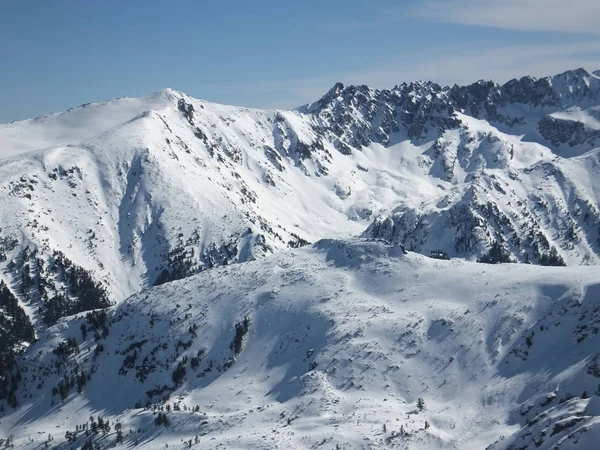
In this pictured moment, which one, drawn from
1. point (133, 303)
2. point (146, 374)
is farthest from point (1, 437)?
point (133, 303)

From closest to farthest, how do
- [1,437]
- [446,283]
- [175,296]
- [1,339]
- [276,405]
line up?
1. [276,405]
2. [1,437]
3. [446,283]
4. [175,296]
5. [1,339]

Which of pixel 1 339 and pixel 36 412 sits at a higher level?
pixel 1 339

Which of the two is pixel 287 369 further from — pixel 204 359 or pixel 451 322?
pixel 451 322

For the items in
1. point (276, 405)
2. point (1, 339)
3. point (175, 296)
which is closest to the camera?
point (276, 405)

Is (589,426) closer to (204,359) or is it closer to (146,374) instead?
(204,359)

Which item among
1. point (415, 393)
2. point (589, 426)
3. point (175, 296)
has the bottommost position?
point (415, 393)

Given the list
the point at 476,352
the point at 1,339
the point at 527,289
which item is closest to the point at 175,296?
the point at 1,339

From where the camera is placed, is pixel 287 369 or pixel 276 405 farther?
pixel 287 369
